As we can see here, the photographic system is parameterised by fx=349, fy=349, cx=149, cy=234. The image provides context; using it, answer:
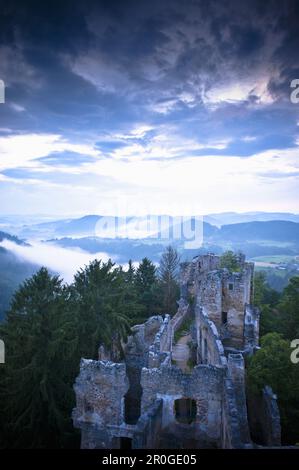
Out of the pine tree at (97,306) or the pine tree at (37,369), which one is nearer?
the pine tree at (37,369)

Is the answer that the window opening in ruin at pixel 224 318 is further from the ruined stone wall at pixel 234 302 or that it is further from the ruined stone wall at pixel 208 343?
the ruined stone wall at pixel 208 343

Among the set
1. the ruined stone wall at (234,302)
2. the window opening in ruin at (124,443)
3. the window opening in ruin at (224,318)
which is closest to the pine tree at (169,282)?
the window opening in ruin at (224,318)

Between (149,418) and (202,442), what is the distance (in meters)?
3.33

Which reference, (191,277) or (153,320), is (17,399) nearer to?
(153,320)

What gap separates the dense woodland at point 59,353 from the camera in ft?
60.6

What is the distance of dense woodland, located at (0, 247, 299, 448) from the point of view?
60.6 feet

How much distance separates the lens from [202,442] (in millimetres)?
16266

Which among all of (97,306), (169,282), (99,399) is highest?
(97,306)

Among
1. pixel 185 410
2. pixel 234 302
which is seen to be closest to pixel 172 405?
pixel 185 410

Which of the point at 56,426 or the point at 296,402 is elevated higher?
the point at 296,402

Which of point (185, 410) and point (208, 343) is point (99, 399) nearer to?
point (185, 410)

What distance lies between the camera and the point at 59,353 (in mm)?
22047
